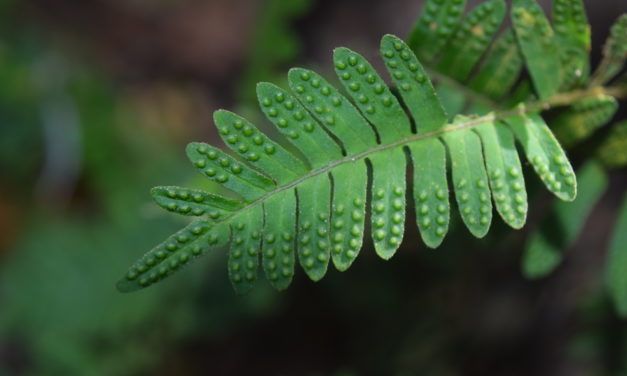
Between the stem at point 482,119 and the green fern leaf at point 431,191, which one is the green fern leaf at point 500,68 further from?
the green fern leaf at point 431,191

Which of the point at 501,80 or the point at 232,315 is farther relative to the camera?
the point at 232,315

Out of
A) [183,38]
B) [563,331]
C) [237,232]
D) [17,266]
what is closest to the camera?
[237,232]

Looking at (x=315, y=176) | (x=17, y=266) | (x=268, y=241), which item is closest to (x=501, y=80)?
(x=315, y=176)

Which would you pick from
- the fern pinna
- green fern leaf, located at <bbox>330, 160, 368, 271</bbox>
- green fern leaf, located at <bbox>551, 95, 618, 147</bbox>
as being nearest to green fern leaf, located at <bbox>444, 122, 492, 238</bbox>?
the fern pinna

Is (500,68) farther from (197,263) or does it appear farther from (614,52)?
(197,263)

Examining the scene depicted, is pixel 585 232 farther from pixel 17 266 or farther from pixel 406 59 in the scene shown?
pixel 17 266

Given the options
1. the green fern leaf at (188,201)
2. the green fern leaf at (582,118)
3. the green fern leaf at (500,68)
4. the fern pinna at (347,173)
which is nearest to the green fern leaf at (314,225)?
Result: the fern pinna at (347,173)

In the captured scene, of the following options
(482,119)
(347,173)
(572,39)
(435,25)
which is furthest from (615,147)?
(347,173)
